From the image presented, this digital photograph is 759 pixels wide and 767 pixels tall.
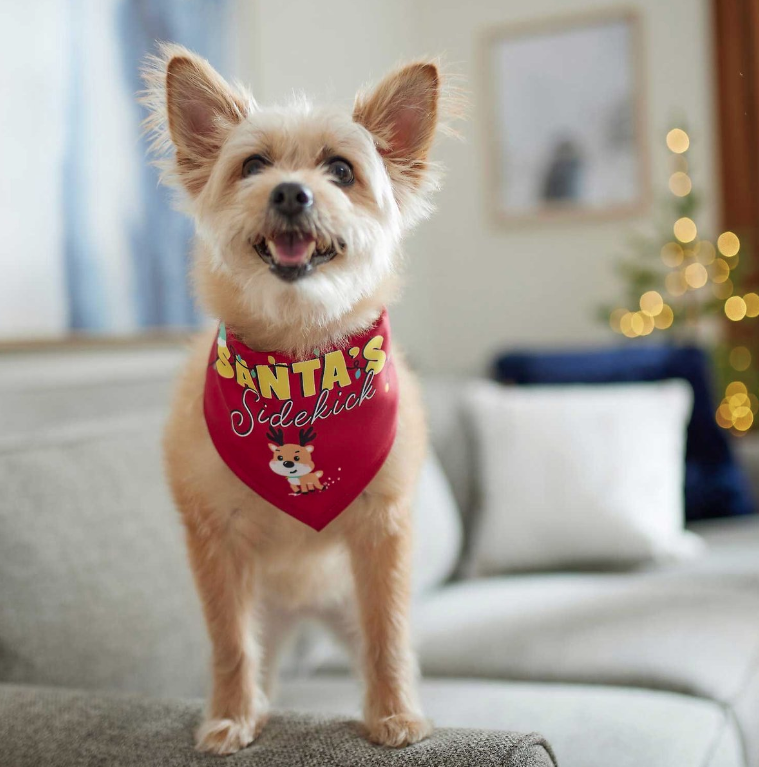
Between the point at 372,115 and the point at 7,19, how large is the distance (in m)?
1.13

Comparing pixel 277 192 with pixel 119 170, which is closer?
pixel 277 192

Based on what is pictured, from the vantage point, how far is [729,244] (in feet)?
11.9

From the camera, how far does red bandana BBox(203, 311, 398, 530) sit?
1014mm

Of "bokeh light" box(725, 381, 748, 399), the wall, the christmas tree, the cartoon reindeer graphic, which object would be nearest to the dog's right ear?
the cartoon reindeer graphic

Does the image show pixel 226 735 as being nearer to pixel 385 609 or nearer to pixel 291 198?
pixel 385 609

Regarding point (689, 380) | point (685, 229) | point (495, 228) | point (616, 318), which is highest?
point (495, 228)

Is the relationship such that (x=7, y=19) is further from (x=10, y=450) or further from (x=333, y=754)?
(x=333, y=754)

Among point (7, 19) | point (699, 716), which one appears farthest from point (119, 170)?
point (699, 716)

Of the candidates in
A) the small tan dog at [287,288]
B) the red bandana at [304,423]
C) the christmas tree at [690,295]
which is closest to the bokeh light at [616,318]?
the christmas tree at [690,295]

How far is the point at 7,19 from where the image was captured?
5.87 ft

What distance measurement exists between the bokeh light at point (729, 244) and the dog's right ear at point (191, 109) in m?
3.01

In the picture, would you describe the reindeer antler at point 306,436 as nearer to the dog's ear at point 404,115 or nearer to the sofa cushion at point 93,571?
the dog's ear at point 404,115

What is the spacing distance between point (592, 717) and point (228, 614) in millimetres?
575

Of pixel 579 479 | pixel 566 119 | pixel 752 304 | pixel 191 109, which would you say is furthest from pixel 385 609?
pixel 566 119
